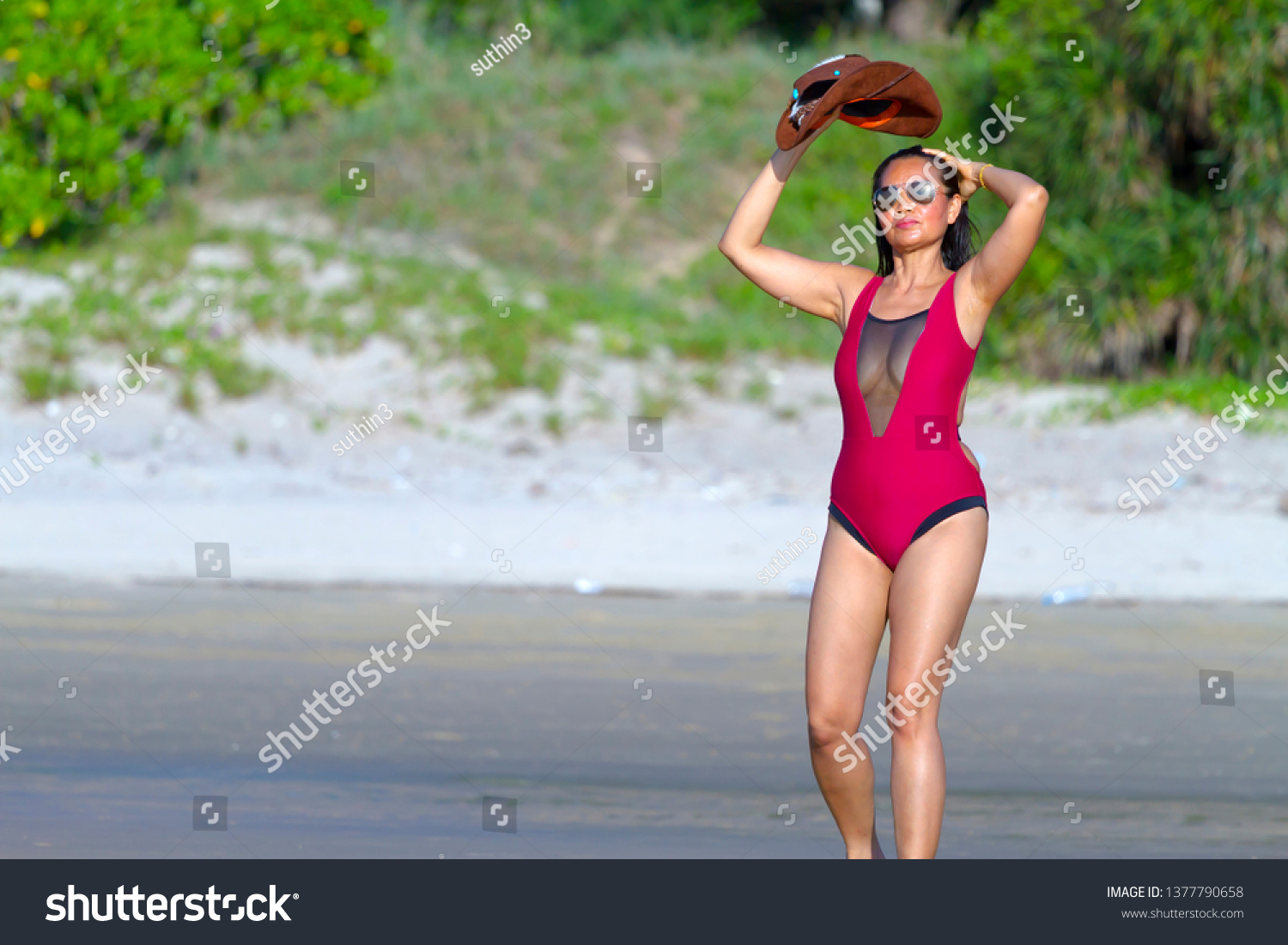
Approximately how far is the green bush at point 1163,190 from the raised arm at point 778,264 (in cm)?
1181

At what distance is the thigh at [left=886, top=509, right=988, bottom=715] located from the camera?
4328 millimetres

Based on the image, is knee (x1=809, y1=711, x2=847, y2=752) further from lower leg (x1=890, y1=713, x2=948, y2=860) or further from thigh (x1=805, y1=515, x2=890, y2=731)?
lower leg (x1=890, y1=713, x2=948, y2=860)

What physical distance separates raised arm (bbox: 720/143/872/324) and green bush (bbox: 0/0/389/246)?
43.9 ft

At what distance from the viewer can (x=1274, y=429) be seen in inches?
549

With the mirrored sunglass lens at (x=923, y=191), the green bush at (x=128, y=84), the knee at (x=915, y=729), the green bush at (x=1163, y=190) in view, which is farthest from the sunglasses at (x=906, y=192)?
the green bush at (x=128, y=84)

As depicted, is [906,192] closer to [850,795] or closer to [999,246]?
[999,246]

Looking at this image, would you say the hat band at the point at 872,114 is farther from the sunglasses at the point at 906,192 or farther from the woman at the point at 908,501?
the sunglasses at the point at 906,192

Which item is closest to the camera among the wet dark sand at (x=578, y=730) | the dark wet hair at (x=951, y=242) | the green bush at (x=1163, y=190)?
the dark wet hair at (x=951, y=242)

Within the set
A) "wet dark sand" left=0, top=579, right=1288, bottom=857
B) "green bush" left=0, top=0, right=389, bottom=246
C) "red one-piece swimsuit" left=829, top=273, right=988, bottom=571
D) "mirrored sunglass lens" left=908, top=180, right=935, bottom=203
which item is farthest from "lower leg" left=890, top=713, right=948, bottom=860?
"green bush" left=0, top=0, right=389, bottom=246

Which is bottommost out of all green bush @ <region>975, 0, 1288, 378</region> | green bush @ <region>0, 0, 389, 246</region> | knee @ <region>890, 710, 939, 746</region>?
knee @ <region>890, 710, 939, 746</region>

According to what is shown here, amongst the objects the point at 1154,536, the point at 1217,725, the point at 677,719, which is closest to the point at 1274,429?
the point at 1154,536

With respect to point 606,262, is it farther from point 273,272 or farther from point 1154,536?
point 1154,536

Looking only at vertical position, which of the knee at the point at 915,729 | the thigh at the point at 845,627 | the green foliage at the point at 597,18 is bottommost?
the knee at the point at 915,729

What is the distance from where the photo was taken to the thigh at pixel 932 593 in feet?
14.2
